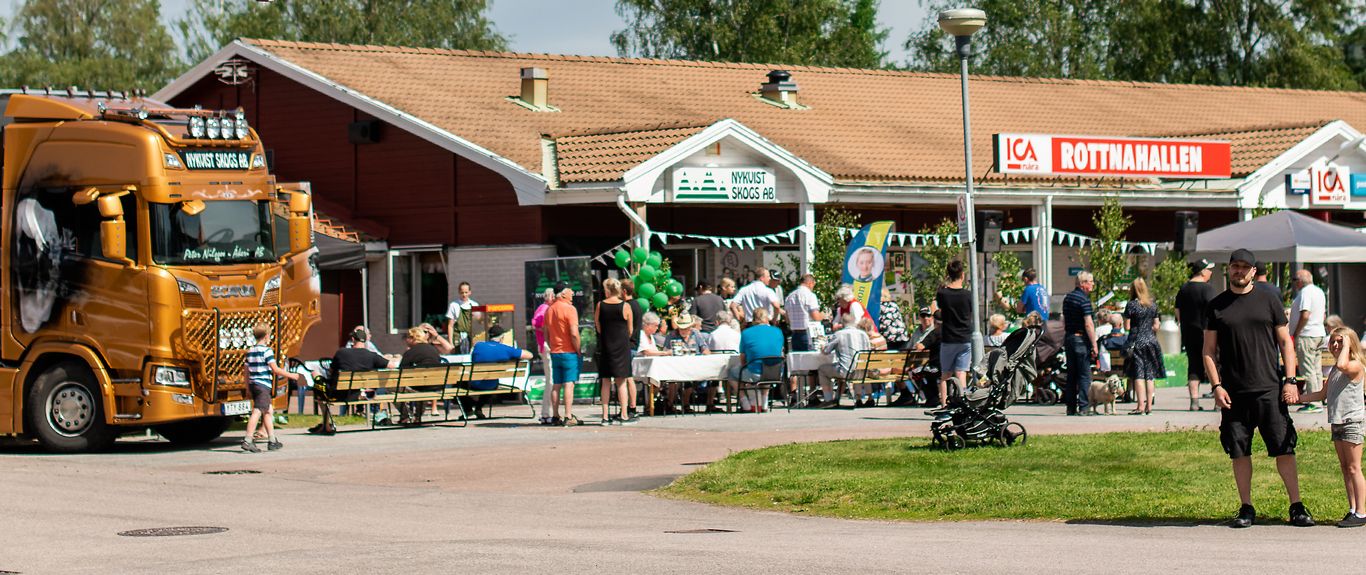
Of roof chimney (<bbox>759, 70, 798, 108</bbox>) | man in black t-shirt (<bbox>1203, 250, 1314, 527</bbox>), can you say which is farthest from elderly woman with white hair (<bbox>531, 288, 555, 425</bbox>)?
man in black t-shirt (<bbox>1203, 250, 1314, 527</bbox>)

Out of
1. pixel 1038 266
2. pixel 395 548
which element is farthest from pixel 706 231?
pixel 395 548

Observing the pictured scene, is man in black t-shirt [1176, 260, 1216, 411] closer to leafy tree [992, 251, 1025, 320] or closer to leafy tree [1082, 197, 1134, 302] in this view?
leafy tree [992, 251, 1025, 320]

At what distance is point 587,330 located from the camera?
2519cm

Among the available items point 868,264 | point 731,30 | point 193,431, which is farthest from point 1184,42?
point 193,431

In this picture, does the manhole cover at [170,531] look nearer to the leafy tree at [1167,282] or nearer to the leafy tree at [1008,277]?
the leafy tree at [1008,277]

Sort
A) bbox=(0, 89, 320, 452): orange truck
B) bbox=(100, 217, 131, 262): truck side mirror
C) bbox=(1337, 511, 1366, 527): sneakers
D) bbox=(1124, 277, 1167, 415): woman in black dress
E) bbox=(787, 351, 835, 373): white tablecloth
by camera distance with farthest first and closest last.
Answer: bbox=(787, 351, 835, 373): white tablecloth → bbox=(1124, 277, 1167, 415): woman in black dress → bbox=(0, 89, 320, 452): orange truck → bbox=(100, 217, 131, 262): truck side mirror → bbox=(1337, 511, 1366, 527): sneakers

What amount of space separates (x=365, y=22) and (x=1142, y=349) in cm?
3907

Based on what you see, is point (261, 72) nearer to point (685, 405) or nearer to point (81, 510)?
point (685, 405)

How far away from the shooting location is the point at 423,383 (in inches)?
847

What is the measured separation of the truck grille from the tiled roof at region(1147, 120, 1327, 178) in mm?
20405

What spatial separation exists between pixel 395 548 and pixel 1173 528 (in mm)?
4729

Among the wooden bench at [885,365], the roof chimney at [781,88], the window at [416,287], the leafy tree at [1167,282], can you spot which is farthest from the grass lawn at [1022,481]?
the roof chimney at [781,88]

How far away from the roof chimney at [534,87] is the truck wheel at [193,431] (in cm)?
1296

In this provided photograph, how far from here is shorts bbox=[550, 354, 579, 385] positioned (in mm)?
21344
